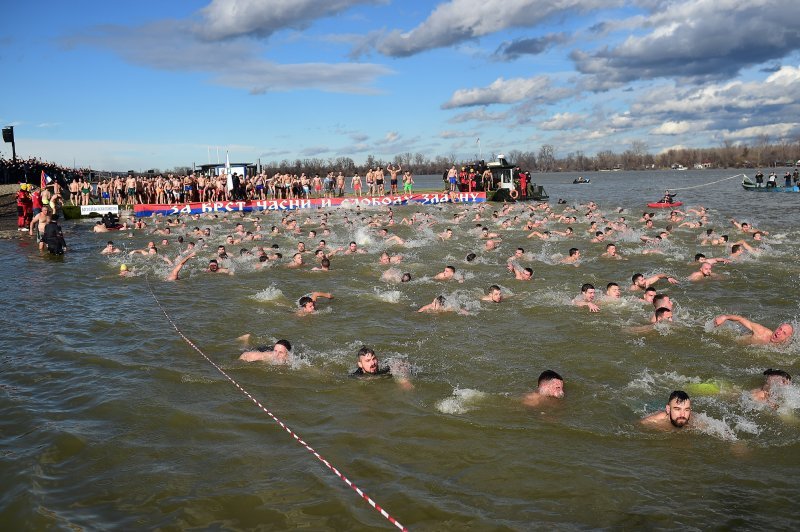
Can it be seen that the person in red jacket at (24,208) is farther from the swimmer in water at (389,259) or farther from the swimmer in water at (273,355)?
the swimmer in water at (273,355)

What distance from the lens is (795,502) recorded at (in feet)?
16.3

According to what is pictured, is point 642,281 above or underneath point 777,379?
above

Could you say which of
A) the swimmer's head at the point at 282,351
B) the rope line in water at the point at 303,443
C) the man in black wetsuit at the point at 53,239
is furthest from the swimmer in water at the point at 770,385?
the man in black wetsuit at the point at 53,239

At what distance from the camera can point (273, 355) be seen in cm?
875

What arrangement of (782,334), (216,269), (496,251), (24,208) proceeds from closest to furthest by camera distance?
(782,334), (216,269), (496,251), (24,208)

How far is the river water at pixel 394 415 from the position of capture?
5012 millimetres

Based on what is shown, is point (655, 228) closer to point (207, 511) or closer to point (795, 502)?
point (795, 502)

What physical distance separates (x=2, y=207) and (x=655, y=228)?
1212 inches

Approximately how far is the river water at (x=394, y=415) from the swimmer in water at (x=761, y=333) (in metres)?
0.17

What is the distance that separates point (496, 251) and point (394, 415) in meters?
12.5

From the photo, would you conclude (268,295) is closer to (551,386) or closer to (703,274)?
(551,386)

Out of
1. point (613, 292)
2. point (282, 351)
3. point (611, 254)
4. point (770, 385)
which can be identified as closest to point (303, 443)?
point (282, 351)

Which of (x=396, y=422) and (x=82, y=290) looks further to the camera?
(x=82, y=290)

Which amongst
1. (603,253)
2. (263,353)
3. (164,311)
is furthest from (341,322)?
(603,253)
